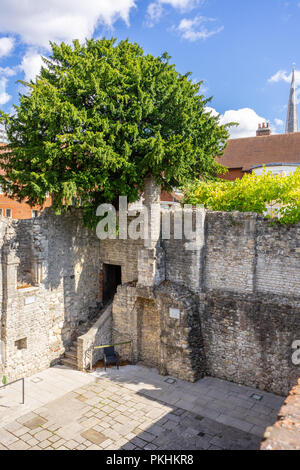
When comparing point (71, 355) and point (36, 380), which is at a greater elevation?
point (71, 355)

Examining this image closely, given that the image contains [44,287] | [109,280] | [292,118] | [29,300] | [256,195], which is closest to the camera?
[256,195]

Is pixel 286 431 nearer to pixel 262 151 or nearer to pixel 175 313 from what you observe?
pixel 175 313

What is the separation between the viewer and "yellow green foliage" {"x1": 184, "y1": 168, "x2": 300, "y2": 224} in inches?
396

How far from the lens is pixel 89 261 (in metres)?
14.4

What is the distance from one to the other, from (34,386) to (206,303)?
6.26m

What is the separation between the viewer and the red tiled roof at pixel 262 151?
2317 centimetres

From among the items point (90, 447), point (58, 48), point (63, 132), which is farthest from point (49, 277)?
point (58, 48)

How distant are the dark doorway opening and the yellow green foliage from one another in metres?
4.64

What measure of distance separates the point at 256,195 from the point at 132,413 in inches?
291

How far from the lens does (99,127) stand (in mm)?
11859

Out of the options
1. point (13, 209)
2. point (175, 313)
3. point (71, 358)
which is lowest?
point (71, 358)

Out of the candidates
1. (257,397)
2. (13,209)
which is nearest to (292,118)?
(13,209)

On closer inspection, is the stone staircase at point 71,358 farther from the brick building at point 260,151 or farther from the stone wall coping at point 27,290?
the brick building at point 260,151

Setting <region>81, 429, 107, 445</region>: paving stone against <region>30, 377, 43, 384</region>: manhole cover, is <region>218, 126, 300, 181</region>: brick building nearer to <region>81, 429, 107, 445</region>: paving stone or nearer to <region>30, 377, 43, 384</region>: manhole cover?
<region>30, 377, 43, 384</region>: manhole cover
